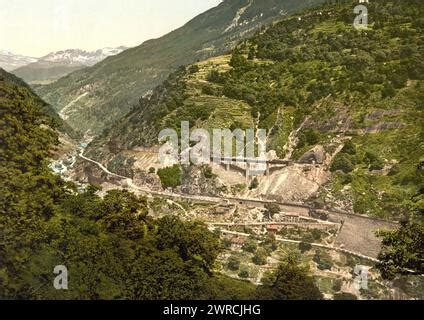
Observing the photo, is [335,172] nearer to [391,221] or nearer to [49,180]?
[391,221]

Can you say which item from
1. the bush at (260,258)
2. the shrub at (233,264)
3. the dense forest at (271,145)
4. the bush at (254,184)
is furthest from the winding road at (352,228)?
the shrub at (233,264)

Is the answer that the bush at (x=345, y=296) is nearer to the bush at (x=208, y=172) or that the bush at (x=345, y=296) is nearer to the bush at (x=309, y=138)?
the bush at (x=309, y=138)

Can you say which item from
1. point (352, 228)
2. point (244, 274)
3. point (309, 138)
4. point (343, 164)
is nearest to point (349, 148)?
point (343, 164)

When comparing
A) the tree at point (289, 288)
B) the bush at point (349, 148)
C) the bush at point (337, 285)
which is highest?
the bush at point (349, 148)

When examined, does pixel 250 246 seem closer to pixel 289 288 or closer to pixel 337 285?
pixel 337 285

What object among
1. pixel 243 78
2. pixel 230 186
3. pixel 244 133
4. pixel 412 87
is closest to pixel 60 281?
pixel 230 186

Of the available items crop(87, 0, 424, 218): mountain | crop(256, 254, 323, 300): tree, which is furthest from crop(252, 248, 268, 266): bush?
crop(256, 254, 323, 300): tree
